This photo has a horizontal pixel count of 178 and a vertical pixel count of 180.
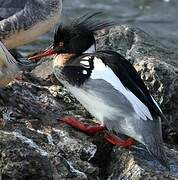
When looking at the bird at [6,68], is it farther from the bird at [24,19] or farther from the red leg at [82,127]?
the bird at [24,19]

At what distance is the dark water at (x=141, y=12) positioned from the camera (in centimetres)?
1238

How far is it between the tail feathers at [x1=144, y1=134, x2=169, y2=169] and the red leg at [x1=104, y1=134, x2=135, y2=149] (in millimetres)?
185

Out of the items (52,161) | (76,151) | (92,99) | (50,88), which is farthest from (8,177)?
(50,88)

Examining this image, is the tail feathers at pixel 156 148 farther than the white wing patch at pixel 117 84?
No

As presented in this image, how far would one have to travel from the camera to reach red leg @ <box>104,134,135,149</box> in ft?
18.2

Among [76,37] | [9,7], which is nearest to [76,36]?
[76,37]

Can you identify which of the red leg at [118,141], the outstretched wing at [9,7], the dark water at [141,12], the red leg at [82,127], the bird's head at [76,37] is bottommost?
the dark water at [141,12]

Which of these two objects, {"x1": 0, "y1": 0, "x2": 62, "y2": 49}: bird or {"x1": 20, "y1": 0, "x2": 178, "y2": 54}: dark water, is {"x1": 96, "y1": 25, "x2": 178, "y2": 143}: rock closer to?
{"x1": 0, "y1": 0, "x2": 62, "y2": 49}: bird

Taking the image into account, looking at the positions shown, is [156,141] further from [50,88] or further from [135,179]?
[50,88]

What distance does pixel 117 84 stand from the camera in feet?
18.5

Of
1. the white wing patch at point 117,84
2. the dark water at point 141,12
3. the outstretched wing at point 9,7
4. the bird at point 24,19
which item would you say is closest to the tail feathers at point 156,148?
the white wing patch at point 117,84

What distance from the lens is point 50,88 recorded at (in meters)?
6.54

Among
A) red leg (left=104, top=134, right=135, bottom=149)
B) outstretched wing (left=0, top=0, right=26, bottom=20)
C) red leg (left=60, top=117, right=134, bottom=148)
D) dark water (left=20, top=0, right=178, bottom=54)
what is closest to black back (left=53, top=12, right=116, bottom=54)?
red leg (left=60, top=117, right=134, bottom=148)

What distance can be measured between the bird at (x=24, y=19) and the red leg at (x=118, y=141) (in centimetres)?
220
